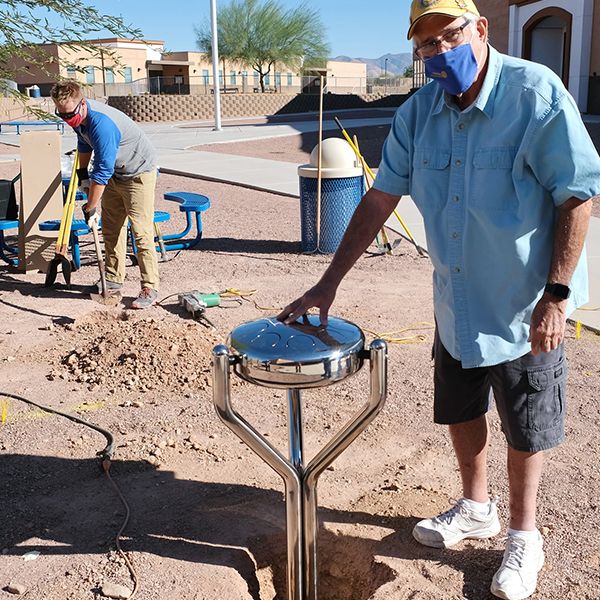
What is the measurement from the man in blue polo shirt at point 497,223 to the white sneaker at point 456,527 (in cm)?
25

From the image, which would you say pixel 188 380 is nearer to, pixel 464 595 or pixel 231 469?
pixel 231 469

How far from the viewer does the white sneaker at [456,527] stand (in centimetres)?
300

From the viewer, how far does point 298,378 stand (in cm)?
226

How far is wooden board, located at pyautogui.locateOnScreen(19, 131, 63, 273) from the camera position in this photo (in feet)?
24.3

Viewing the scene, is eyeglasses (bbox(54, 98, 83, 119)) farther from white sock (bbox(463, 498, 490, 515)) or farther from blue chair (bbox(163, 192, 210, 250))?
white sock (bbox(463, 498, 490, 515))

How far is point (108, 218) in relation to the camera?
6605mm

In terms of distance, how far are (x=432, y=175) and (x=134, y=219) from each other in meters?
4.18

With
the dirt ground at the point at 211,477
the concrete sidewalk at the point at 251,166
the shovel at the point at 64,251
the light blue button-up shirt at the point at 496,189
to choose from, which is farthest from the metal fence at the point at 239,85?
the light blue button-up shirt at the point at 496,189

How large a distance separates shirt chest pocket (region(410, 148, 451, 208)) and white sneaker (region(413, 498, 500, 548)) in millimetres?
1199

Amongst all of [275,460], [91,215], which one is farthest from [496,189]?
[91,215]

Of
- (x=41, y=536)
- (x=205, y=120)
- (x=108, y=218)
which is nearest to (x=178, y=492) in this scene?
(x=41, y=536)

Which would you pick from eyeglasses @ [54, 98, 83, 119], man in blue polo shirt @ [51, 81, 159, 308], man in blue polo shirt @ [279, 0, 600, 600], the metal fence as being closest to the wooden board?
man in blue polo shirt @ [51, 81, 159, 308]

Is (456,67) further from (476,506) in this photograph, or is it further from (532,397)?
(476,506)

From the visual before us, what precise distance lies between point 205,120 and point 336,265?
34289mm
